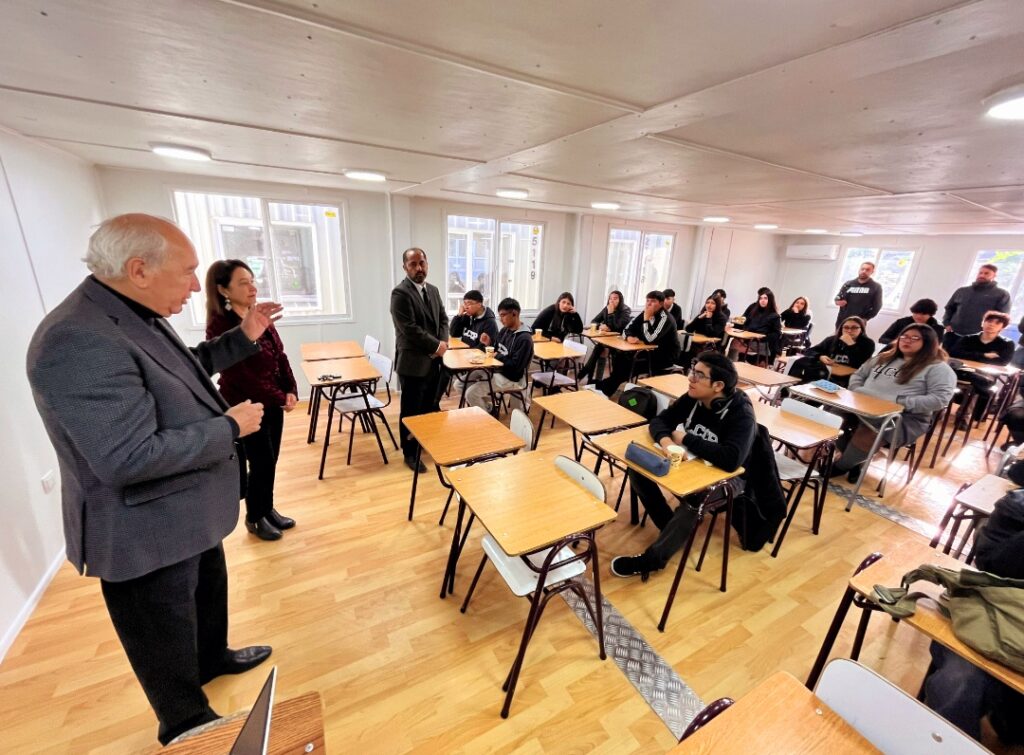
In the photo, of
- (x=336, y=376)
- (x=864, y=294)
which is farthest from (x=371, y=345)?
(x=864, y=294)

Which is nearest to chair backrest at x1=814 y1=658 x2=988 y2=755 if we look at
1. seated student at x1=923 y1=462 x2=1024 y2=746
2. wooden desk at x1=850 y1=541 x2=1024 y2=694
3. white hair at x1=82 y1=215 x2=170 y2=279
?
wooden desk at x1=850 y1=541 x2=1024 y2=694

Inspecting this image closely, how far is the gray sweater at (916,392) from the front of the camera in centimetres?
318

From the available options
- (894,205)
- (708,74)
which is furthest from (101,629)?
(894,205)

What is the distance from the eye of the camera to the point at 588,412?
9.85 ft

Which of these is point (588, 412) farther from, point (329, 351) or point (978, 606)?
point (329, 351)

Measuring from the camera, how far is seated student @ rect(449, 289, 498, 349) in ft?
14.7

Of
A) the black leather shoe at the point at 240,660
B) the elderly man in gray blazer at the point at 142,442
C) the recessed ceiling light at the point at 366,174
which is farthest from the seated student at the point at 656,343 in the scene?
the elderly man in gray blazer at the point at 142,442

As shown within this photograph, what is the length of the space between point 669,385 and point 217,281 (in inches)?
140

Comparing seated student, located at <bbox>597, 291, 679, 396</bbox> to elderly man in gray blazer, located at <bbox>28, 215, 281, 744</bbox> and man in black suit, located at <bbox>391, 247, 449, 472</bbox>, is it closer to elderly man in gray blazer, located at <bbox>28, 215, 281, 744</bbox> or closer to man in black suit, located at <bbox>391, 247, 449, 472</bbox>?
man in black suit, located at <bbox>391, 247, 449, 472</bbox>

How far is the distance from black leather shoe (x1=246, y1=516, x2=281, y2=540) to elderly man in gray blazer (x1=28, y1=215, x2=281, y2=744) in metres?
1.29

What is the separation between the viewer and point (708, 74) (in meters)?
1.27

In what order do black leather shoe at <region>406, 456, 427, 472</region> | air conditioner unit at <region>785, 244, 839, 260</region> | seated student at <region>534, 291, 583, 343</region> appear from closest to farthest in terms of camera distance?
black leather shoe at <region>406, 456, 427, 472</region>, seated student at <region>534, 291, 583, 343</region>, air conditioner unit at <region>785, 244, 839, 260</region>

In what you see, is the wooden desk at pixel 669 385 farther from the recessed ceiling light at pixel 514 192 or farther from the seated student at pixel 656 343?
the recessed ceiling light at pixel 514 192

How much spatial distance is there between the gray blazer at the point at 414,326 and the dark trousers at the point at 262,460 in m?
1.02
